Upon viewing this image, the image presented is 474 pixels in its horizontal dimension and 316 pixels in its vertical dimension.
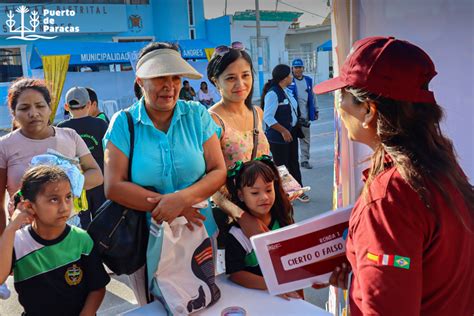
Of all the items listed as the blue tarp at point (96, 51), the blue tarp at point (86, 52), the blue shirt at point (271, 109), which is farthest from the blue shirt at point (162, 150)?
the blue tarp at point (86, 52)

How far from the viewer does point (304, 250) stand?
4.86ft

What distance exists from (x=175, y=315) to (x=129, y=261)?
10.8 inches

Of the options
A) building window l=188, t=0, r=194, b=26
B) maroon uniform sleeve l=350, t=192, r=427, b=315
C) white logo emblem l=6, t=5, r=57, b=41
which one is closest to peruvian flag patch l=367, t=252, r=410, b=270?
maroon uniform sleeve l=350, t=192, r=427, b=315

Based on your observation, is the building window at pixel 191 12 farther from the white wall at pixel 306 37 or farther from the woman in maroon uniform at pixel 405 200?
the woman in maroon uniform at pixel 405 200

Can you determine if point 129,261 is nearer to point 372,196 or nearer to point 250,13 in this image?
point 372,196

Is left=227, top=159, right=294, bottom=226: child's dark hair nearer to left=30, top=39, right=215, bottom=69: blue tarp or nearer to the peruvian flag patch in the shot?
the peruvian flag patch

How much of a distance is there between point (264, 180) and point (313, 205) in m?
3.38

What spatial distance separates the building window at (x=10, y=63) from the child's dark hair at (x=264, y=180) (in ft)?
54.5

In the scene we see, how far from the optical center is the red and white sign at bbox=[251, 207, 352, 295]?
4.79 ft

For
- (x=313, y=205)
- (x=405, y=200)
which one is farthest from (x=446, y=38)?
(x=313, y=205)

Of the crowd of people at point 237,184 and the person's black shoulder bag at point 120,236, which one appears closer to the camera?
the crowd of people at point 237,184

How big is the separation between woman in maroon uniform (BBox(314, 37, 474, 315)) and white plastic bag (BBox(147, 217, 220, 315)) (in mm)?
740

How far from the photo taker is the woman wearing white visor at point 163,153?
1720mm

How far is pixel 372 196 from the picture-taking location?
1.03 meters
